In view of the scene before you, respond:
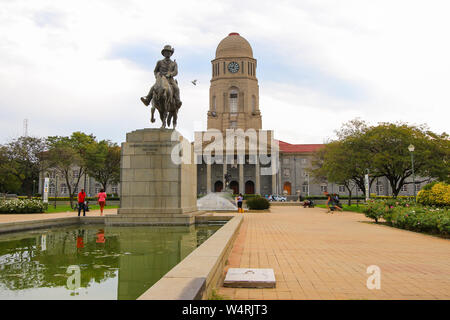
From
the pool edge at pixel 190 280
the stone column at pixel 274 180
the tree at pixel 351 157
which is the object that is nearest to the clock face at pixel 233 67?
the stone column at pixel 274 180

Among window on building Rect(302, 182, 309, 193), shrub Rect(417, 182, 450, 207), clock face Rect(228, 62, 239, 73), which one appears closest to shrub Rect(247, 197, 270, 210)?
shrub Rect(417, 182, 450, 207)

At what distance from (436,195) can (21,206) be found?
84.1ft

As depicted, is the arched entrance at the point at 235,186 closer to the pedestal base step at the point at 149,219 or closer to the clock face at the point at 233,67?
the clock face at the point at 233,67

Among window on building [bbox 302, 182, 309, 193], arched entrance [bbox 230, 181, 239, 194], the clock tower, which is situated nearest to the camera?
arched entrance [bbox 230, 181, 239, 194]

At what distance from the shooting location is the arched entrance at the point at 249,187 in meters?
75.1

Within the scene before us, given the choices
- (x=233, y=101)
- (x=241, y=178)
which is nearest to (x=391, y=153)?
(x=241, y=178)

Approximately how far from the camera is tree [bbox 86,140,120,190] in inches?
1906

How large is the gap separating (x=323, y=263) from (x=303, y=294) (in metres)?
2.42

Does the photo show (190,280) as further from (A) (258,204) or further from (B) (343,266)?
(A) (258,204)

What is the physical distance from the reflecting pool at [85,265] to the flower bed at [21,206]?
1638 centimetres

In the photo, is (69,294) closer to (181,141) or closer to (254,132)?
(181,141)

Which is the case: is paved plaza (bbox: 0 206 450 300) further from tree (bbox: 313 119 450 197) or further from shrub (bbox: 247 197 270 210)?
tree (bbox: 313 119 450 197)

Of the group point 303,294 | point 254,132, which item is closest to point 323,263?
point 303,294

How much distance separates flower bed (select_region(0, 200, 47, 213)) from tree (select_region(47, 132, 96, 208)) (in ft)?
26.3
